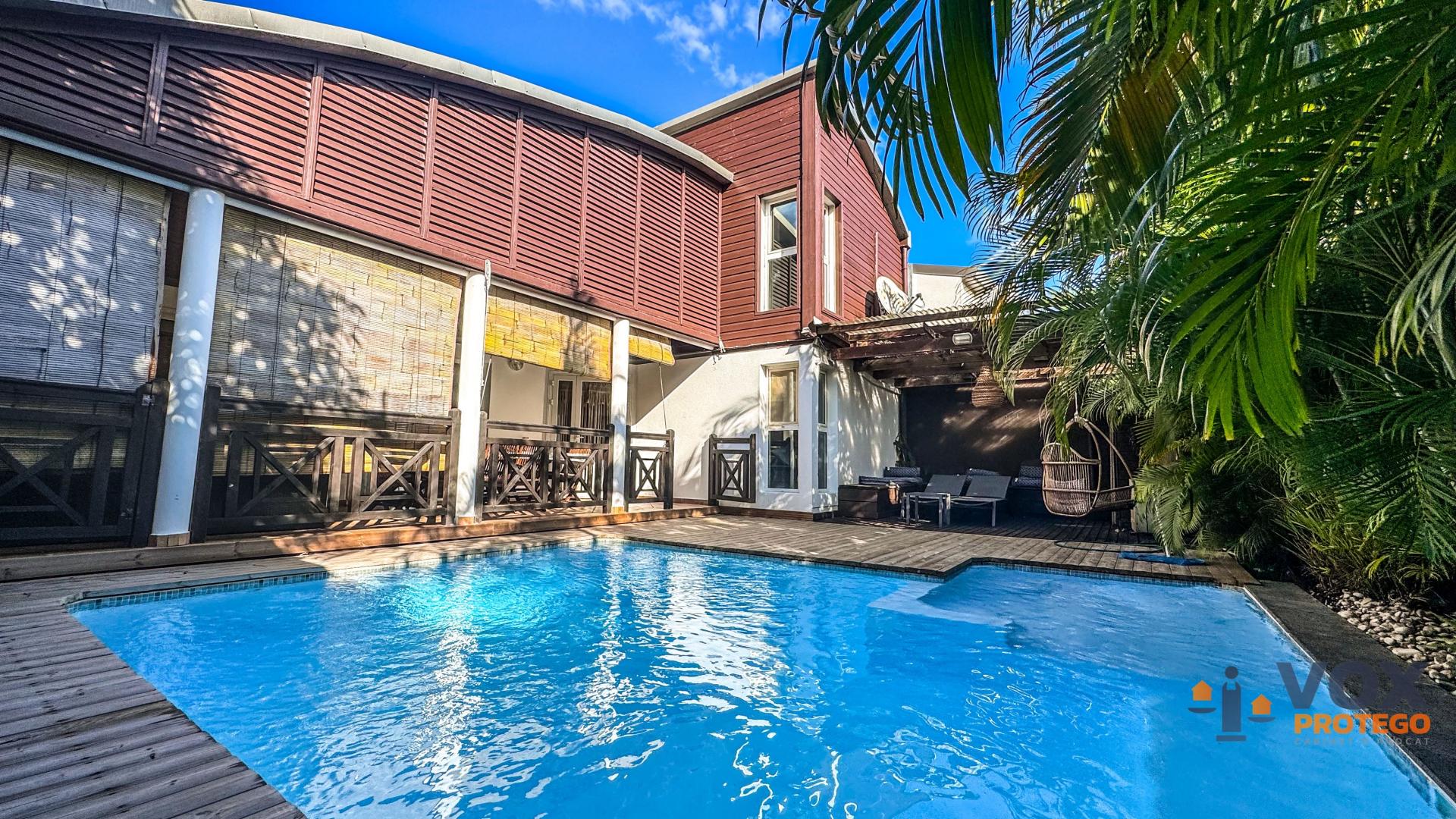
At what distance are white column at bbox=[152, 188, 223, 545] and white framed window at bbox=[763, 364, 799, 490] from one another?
7.07 m

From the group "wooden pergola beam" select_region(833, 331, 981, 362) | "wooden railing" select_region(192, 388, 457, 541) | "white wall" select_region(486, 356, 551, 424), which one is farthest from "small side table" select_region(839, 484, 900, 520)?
"wooden railing" select_region(192, 388, 457, 541)

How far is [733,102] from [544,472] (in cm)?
742

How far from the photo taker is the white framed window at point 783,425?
9695mm

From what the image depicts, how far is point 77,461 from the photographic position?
177 inches

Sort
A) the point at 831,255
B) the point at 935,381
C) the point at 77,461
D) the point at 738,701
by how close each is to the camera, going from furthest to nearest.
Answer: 1. the point at 935,381
2. the point at 831,255
3. the point at 77,461
4. the point at 738,701

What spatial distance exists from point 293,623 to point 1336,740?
5.15 metres

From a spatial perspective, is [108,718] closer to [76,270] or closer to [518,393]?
[76,270]

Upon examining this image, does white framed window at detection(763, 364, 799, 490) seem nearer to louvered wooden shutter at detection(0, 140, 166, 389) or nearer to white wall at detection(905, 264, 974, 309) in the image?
louvered wooden shutter at detection(0, 140, 166, 389)

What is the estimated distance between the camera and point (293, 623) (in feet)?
11.9

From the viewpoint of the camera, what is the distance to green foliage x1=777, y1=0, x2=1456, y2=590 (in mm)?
1125

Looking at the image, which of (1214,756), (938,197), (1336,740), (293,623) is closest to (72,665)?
(293,623)

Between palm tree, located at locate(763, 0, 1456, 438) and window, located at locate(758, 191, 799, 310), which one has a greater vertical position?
window, located at locate(758, 191, 799, 310)

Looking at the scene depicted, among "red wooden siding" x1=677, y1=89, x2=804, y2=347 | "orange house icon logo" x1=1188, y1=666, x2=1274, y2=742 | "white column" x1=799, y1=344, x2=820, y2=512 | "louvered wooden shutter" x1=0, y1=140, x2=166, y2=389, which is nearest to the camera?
"orange house icon logo" x1=1188, y1=666, x2=1274, y2=742

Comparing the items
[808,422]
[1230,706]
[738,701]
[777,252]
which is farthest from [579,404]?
[1230,706]
